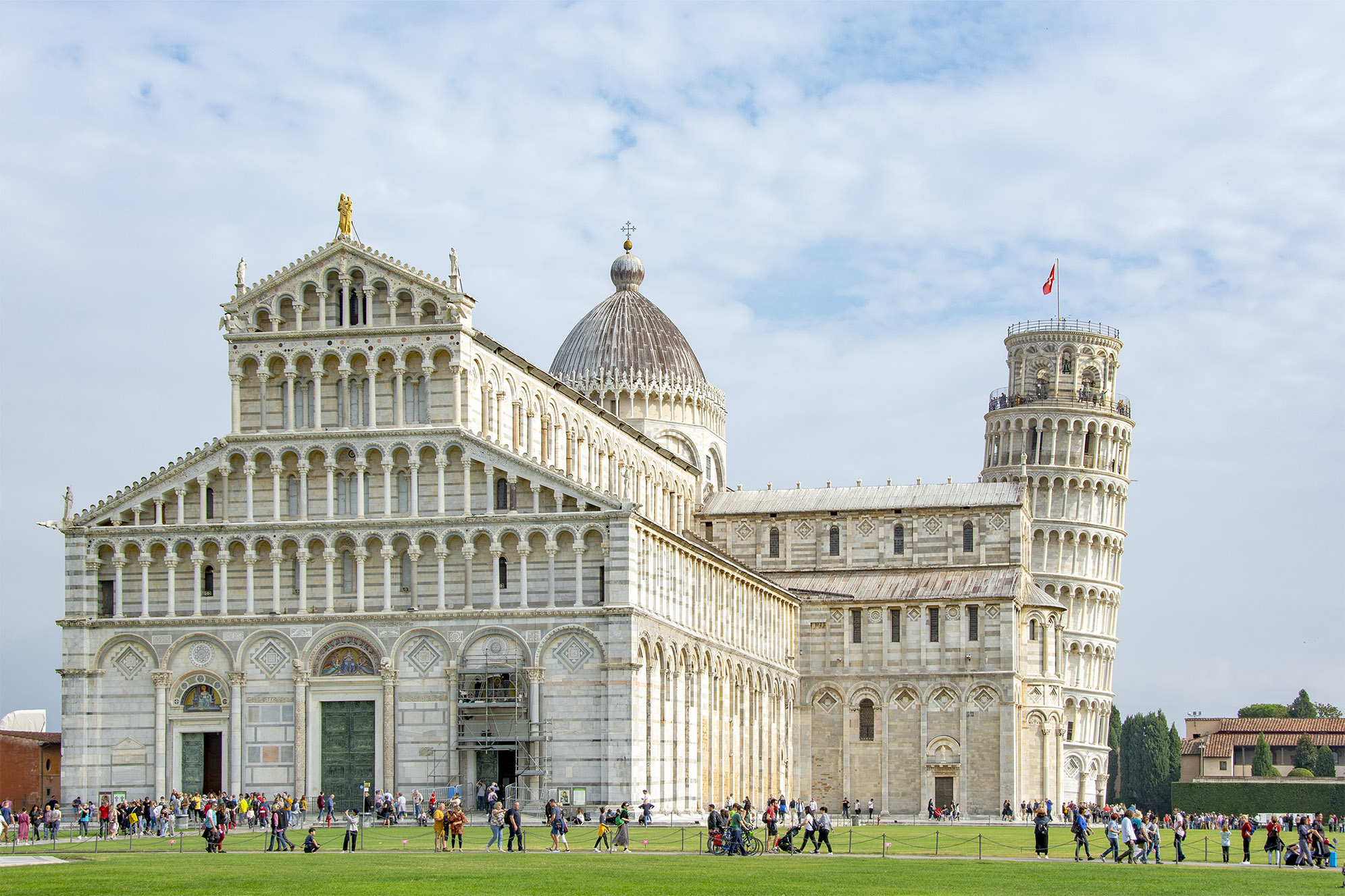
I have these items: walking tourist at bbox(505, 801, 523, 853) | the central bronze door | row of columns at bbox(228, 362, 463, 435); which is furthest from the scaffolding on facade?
walking tourist at bbox(505, 801, 523, 853)

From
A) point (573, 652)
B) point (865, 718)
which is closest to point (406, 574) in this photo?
point (573, 652)

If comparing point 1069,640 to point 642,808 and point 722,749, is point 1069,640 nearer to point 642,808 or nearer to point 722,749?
point 722,749

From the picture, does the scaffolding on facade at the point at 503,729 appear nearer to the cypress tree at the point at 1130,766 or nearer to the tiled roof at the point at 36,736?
the tiled roof at the point at 36,736

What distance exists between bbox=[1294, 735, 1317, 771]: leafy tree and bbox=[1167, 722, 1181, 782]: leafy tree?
9239 millimetres

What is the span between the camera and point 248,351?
227ft

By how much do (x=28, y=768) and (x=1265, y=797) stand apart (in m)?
72.5

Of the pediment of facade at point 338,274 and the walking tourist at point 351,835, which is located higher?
the pediment of facade at point 338,274

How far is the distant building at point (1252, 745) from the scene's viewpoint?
127500 mm

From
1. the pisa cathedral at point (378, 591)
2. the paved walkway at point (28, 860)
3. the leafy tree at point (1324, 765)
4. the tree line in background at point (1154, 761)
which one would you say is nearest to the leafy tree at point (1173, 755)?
the tree line in background at point (1154, 761)

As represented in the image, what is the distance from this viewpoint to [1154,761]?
133 metres

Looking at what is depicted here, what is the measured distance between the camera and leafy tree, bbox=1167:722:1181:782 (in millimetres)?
132750

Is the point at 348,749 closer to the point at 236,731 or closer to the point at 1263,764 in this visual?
the point at 236,731

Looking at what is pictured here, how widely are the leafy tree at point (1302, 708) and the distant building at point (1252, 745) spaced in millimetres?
24105

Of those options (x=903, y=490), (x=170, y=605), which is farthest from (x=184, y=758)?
(x=903, y=490)
